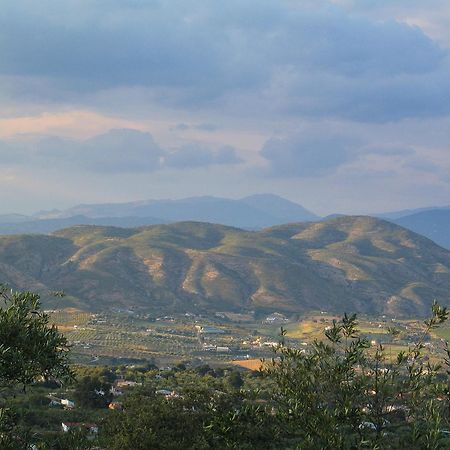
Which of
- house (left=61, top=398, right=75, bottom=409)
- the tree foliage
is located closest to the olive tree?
the tree foliage

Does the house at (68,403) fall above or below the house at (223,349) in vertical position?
above

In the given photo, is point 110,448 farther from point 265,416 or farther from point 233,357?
point 233,357

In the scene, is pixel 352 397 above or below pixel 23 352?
below

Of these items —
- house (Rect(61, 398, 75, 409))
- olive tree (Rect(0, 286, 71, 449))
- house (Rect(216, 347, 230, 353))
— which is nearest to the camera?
olive tree (Rect(0, 286, 71, 449))

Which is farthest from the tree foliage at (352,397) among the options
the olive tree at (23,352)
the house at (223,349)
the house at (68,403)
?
the house at (223,349)

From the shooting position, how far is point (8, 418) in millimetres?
21859

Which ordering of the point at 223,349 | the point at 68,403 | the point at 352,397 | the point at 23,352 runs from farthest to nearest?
the point at 223,349 < the point at 68,403 < the point at 23,352 < the point at 352,397

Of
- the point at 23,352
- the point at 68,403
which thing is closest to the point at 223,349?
the point at 68,403

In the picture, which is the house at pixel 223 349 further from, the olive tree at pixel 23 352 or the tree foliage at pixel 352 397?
the tree foliage at pixel 352 397

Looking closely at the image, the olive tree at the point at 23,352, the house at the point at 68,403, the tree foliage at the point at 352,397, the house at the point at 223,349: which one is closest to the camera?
the tree foliage at the point at 352,397

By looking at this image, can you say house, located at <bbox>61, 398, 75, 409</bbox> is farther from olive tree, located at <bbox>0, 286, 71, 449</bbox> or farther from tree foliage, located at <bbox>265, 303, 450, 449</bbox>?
tree foliage, located at <bbox>265, 303, 450, 449</bbox>

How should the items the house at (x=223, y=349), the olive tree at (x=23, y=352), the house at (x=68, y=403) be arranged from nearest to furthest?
the olive tree at (x=23, y=352)
the house at (x=68, y=403)
the house at (x=223, y=349)

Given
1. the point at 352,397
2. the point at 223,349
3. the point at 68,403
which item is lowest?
the point at 223,349

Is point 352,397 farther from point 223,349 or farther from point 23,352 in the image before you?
point 223,349
